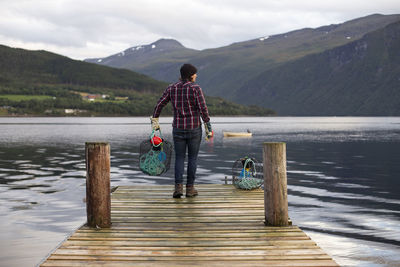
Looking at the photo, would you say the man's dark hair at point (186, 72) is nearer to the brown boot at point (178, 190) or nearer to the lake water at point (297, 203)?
the brown boot at point (178, 190)

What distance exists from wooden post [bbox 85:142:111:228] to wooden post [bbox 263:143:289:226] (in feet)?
9.86

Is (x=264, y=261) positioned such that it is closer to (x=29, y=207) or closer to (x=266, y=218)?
(x=266, y=218)

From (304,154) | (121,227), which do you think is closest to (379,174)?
(304,154)

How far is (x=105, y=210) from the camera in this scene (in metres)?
8.35

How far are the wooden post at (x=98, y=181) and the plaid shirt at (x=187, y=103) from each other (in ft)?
8.03

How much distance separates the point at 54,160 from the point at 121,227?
79.2 feet

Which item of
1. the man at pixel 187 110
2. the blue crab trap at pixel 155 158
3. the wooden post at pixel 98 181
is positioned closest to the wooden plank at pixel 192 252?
the wooden post at pixel 98 181

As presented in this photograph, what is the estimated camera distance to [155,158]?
11.3 meters

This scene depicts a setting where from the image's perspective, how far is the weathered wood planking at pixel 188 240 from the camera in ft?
21.2

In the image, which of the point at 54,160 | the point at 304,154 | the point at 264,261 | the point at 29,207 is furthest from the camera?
the point at 304,154

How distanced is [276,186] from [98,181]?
3.29m

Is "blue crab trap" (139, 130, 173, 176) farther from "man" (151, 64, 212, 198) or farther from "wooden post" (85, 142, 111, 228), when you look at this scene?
"wooden post" (85, 142, 111, 228)

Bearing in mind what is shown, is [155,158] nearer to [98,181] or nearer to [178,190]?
[178,190]

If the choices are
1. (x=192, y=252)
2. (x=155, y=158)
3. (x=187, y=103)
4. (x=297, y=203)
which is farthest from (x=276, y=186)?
(x=297, y=203)
